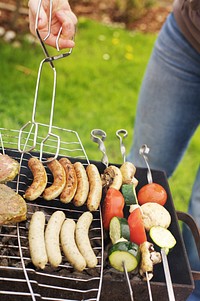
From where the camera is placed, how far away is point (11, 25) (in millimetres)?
5801

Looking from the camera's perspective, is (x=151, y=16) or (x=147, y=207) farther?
(x=151, y=16)

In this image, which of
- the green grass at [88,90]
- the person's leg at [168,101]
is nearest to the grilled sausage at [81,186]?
A: the person's leg at [168,101]

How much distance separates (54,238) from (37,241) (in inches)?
3.7

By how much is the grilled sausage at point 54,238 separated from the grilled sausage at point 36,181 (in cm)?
14

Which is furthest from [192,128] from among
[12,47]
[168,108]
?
[12,47]

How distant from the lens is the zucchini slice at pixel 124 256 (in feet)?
6.61

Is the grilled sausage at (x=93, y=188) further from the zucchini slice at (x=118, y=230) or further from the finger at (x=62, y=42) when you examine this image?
the finger at (x=62, y=42)

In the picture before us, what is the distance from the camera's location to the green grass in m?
4.68

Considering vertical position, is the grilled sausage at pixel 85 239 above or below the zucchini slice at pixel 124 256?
below

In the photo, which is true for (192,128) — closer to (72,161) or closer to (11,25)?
(72,161)

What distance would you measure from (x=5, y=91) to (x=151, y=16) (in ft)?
11.4

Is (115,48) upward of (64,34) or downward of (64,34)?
downward

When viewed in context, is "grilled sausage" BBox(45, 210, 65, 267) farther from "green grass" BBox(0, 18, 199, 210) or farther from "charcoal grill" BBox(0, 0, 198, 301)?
"green grass" BBox(0, 18, 199, 210)

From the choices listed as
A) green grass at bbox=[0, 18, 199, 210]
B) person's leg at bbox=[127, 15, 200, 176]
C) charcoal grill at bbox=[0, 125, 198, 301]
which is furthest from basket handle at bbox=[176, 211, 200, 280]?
green grass at bbox=[0, 18, 199, 210]
